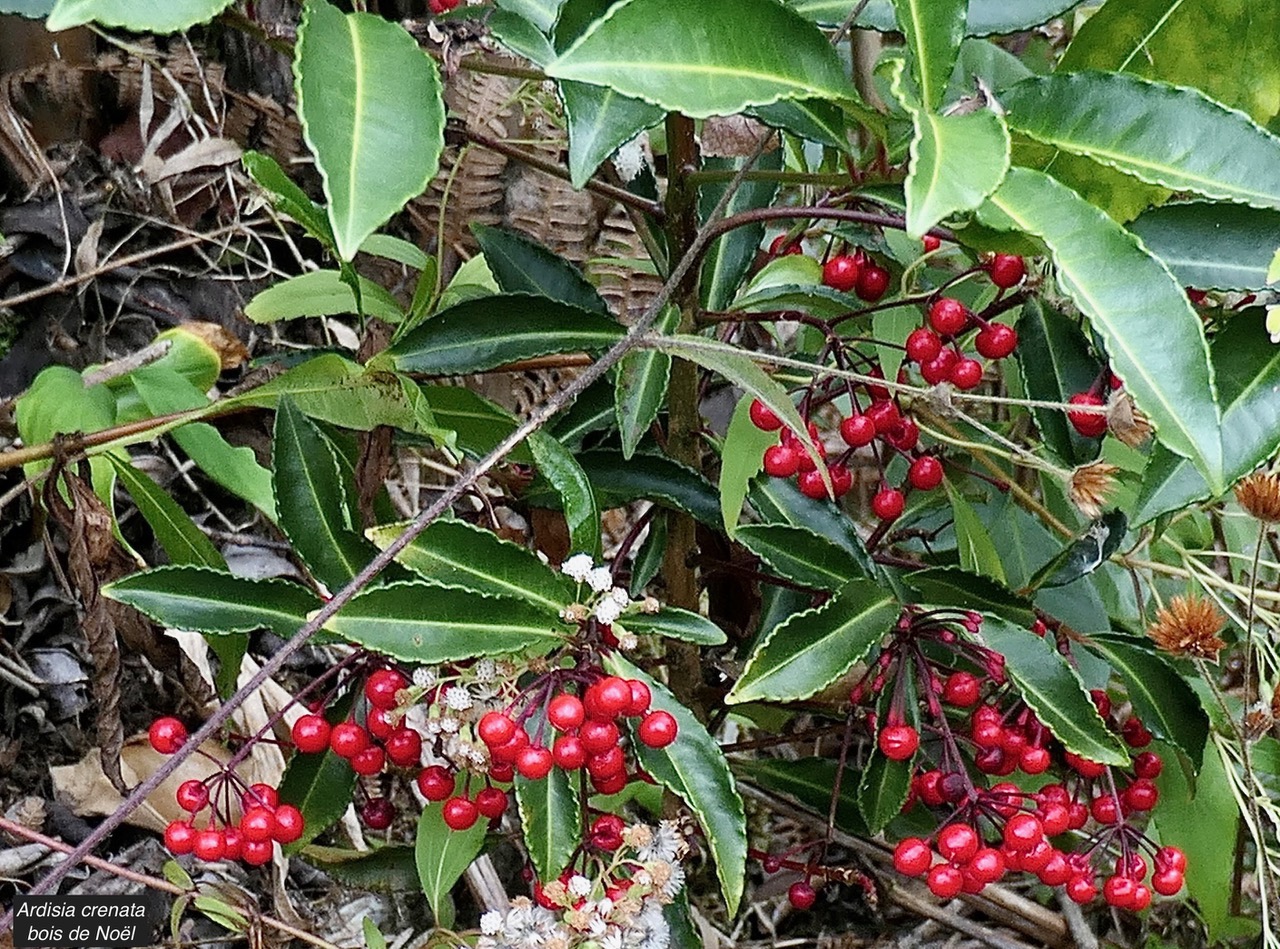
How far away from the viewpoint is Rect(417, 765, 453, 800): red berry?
0.95 m

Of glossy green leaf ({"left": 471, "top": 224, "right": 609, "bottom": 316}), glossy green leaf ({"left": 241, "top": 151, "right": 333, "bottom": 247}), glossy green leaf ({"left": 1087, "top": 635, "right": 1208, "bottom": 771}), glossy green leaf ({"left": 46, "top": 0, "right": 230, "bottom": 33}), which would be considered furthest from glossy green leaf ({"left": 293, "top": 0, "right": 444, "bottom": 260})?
glossy green leaf ({"left": 1087, "top": 635, "right": 1208, "bottom": 771})

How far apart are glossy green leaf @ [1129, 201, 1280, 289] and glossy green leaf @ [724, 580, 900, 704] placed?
322mm

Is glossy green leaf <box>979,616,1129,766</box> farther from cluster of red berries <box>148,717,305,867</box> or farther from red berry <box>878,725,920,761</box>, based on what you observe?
cluster of red berries <box>148,717,305,867</box>

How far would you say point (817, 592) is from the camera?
1.08 meters

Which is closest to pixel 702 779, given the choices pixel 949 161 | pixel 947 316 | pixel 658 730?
pixel 658 730

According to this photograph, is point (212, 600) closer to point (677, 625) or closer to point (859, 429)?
point (677, 625)

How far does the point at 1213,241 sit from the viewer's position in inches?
30.0

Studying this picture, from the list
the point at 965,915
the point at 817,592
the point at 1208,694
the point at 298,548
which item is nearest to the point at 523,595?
the point at 298,548

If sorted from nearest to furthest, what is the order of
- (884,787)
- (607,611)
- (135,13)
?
(135,13), (607,611), (884,787)

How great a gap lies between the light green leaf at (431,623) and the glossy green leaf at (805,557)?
23 cm

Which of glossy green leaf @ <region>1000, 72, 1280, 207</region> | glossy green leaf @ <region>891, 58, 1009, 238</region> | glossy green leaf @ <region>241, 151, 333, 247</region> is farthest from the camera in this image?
glossy green leaf @ <region>241, 151, 333, 247</region>

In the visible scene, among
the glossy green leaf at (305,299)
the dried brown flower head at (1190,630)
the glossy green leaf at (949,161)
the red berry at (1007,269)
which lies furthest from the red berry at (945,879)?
the glossy green leaf at (305,299)

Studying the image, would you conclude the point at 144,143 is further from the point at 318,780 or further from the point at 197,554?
the point at 318,780

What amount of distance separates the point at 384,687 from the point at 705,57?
0.51m
